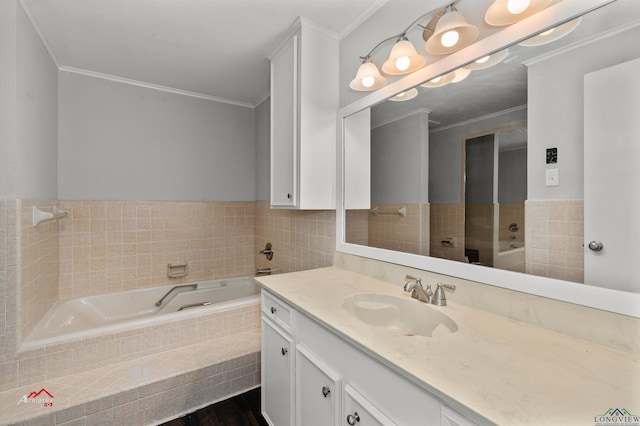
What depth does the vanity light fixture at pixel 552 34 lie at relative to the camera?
895mm

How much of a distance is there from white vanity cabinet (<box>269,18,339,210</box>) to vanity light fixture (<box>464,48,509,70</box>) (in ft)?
3.03

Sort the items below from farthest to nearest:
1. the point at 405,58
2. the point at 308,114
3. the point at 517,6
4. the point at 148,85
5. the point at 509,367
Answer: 1. the point at 148,85
2. the point at 308,114
3. the point at 405,58
4. the point at 517,6
5. the point at 509,367

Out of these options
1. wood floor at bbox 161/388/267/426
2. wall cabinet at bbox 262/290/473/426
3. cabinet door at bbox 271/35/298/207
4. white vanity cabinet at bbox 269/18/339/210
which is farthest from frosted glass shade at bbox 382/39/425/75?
wood floor at bbox 161/388/267/426

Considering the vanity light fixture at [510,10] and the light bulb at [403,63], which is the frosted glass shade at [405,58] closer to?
the light bulb at [403,63]

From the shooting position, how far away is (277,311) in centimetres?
143

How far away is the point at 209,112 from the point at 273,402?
2.76 m

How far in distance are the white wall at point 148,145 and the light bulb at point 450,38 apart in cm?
248

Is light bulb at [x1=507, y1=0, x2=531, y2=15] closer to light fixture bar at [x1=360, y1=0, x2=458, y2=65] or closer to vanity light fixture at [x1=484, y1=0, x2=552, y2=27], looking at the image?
vanity light fixture at [x1=484, y1=0, x2=552, y2=27]

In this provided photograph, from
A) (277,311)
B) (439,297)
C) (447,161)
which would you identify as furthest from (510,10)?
(277,311)

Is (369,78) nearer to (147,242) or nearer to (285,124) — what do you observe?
(285,124)

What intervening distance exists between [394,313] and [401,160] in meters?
0.80

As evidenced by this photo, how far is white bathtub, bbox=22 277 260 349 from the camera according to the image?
1814 mm

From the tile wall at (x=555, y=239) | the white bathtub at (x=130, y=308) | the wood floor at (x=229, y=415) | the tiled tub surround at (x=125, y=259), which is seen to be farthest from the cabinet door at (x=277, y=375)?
the tile wall at (x=555, y=239)

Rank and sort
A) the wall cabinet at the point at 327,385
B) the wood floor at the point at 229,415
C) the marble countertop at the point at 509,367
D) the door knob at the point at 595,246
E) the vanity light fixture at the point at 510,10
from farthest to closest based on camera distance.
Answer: the wood floor at the point at 229,415 < the vanity light fixture at the point at 510,10 < the door knob at the point at 595,246 < the wall cabinet at the point at 327,385 < the marble countertop at the point at 509,367
